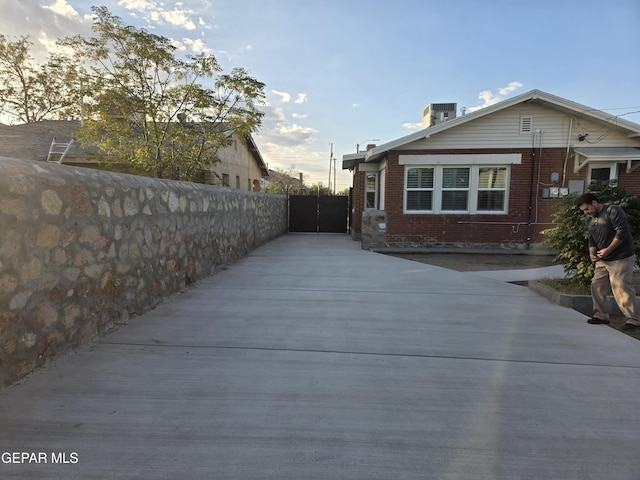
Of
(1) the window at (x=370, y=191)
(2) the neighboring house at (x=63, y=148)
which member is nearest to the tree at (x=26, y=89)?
(2) the neighboring house at (x=63, y=148)

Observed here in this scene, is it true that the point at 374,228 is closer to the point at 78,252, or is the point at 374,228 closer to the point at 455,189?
the point at 455,189

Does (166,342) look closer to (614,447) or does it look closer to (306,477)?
(306,477)

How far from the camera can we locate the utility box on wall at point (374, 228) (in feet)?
37.1

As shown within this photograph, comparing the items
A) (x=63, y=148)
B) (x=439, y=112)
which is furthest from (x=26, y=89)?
(x=439, y=112)

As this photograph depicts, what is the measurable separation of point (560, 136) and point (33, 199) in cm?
1293

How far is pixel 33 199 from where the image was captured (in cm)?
282

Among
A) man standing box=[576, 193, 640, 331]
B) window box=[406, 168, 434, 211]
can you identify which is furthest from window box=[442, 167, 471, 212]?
man standing box=[576, 193, 640, 331]

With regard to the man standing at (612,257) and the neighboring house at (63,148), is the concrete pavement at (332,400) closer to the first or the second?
the man standing at (612,257)

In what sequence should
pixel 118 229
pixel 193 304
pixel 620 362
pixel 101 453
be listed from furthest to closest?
1. pixel 193 304
2. pixel 118 229
3. pixel 620 362
4. pixel 101 453

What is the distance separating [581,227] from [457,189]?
648 centimetres

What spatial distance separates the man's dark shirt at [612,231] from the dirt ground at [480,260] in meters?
3.78

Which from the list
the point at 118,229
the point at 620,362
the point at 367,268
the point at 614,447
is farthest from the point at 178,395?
the point at 367,268

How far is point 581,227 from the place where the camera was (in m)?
5.45

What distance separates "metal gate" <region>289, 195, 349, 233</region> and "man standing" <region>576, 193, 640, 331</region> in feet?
45.8
